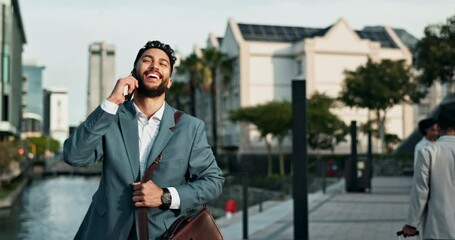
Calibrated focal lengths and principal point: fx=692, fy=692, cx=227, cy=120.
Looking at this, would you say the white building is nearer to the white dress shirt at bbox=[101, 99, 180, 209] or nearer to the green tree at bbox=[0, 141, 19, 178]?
the green tree at bbox=[0, 141, 19, 178]

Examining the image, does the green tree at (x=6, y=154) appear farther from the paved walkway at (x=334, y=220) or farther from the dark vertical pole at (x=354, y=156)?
the paved walkway at (x=334, y=220)

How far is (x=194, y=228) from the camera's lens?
8.98 ft

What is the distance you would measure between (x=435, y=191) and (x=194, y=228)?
81.0 inches

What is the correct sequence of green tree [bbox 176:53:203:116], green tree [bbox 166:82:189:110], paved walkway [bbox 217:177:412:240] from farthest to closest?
green tree [bbox 166:82:189:110] < green tree [bbox 176:53:203:116] < paved walkway [bbox 217:177:412:240]

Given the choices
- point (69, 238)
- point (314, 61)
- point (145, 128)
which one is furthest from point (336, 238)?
point (314, 61)

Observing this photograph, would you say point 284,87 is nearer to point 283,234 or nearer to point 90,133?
point 283,234

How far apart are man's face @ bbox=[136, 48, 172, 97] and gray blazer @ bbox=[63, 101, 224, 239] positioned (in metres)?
0.11

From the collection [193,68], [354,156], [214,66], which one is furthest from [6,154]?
[354,156]

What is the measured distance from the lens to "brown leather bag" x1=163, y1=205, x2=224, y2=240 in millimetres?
2680

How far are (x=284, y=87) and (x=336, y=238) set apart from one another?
1614 inches

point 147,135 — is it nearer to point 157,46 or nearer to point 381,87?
point 157,46

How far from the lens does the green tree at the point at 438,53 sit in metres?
25.4

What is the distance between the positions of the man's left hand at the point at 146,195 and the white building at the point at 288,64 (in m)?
47.3

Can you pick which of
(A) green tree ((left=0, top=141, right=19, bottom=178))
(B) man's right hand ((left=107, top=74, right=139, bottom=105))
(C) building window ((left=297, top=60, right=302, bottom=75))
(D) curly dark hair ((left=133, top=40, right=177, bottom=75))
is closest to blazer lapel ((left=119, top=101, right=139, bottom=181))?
(B) man's right hand ((left=107, top=74, right=139, bottom=105))
